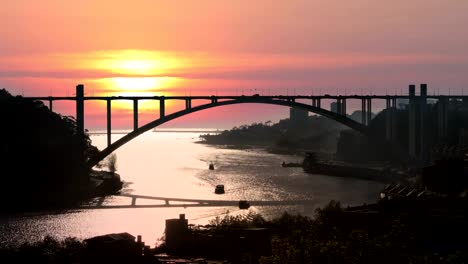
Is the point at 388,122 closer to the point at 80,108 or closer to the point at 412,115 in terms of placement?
the point at 412,115

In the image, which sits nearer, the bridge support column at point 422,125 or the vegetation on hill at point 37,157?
the vegetation on hill at point 37,157

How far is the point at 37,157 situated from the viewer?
6512 centimetres

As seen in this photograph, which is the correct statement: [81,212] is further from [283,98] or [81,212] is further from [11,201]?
[283,98]

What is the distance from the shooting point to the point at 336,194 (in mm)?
68438

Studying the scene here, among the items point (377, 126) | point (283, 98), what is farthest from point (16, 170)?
point (377, 126)

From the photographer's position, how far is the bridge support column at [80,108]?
69.2 metres

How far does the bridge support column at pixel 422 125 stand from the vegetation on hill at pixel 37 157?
24.9 meters

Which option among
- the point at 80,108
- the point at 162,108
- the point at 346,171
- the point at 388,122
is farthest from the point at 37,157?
the point at 346,171

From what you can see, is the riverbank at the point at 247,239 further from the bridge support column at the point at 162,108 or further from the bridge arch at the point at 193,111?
the bridge support column at the point at 162,108

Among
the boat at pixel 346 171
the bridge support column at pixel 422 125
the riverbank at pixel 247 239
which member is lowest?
the riverbank at pixel 247 239

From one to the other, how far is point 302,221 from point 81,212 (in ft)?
56.5

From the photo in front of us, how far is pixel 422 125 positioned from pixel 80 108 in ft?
83.3

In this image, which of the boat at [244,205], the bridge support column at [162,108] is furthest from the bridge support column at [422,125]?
the boat at [244,205]

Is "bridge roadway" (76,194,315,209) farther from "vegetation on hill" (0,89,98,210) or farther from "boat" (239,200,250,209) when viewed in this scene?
"vegetation on hill" (0,89,98,210)
